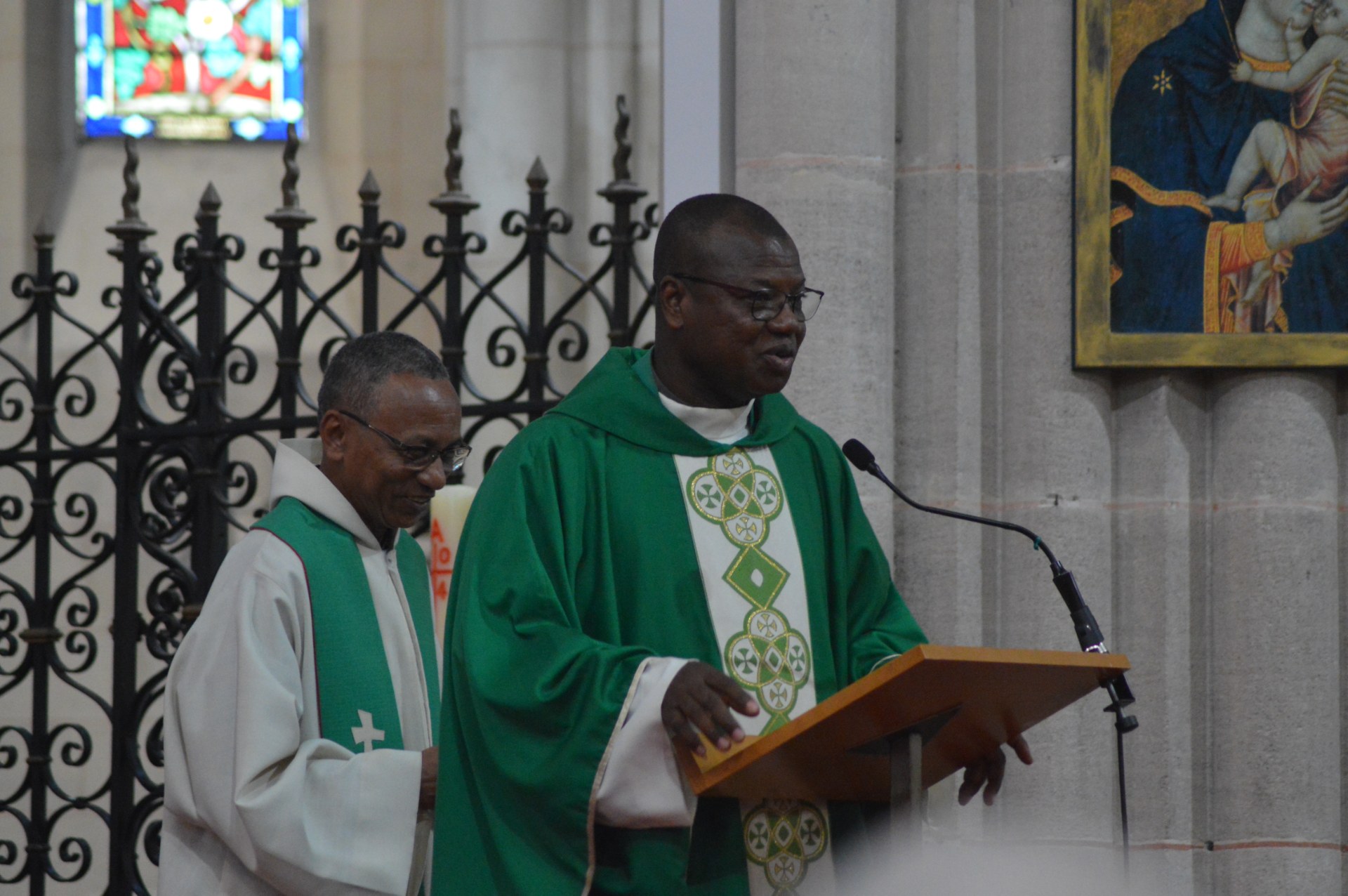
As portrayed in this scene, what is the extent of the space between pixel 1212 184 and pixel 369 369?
2.43 metres

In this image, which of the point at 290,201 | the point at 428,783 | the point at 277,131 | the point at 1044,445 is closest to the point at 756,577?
the point at 428,783

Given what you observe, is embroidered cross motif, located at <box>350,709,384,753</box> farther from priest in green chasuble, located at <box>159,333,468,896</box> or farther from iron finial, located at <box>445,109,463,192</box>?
iron finial, located at <box>445,109,463,192</box>

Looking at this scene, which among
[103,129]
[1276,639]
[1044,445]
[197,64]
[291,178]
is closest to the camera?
[1276,639]

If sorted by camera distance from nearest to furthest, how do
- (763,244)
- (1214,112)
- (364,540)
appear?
(763,244) → (364,540) → (1214,112)

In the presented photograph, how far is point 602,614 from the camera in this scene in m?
3.29

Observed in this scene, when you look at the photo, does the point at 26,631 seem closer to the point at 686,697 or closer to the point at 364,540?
the point at 364,540

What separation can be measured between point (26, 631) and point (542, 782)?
11.3 feet

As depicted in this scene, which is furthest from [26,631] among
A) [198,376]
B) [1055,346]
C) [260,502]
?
[1055,346]

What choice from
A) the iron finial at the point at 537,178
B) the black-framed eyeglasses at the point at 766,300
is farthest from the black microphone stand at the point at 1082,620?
the iron finial at the point at 537,178

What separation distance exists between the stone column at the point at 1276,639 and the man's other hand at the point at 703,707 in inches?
95.1

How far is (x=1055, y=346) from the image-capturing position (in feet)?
16.3

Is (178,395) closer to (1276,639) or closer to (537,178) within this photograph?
(537,178)

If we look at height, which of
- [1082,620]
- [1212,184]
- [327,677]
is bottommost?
[327,677]

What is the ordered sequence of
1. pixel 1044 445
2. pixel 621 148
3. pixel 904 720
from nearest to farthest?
pixel 904 720 < pixel 1044 445 < pixel 621 148
